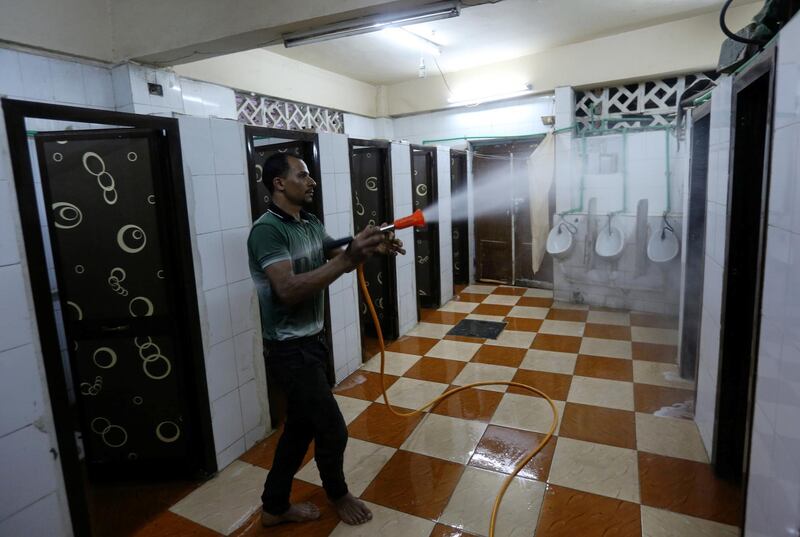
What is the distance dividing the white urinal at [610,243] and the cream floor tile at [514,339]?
1106 millimetres

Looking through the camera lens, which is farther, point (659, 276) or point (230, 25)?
point (659, 276)

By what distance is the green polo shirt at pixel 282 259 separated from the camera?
1555 millimetres

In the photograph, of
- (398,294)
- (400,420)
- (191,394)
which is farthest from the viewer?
(398,294)

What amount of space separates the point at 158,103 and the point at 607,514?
3.56 m

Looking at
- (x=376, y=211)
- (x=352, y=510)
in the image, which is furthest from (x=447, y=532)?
(x=376, y=211)

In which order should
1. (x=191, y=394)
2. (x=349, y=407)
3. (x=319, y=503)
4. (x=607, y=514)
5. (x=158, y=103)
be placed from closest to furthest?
(x=607, y=514), (x=319, y=503), (x=191, y=394), (x=349, y=407), (x=158, y=103)

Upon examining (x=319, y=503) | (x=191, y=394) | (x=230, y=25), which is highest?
(x=230, y=25)

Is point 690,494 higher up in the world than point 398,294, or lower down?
lower down

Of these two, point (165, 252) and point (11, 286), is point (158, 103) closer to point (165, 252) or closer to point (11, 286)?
point (165, 252)

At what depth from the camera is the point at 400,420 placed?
2.59 metres

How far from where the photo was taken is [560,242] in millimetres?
4691

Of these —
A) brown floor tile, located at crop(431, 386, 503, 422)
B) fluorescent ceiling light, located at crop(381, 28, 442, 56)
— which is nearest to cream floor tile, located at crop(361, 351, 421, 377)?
brown floor tile, located at crop(431, 386, 503, 422)

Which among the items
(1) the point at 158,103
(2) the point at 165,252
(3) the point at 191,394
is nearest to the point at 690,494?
(3) the point at 191,394

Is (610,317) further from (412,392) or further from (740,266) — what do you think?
(740,266)
